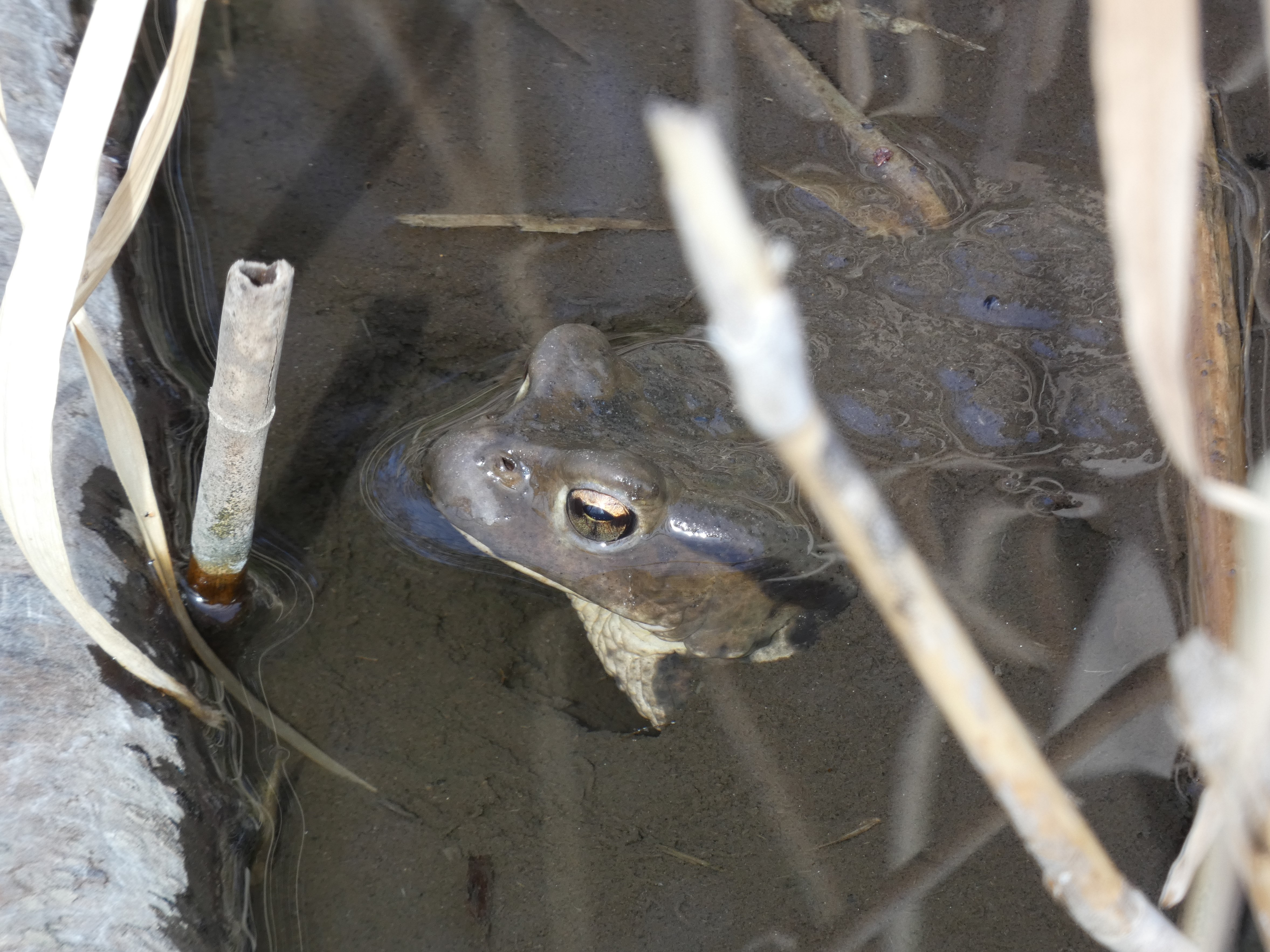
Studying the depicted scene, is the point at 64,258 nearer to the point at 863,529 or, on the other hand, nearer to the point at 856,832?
the point at 863,529

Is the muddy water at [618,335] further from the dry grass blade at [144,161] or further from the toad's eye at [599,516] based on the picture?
the dry grass blade at [144,161]

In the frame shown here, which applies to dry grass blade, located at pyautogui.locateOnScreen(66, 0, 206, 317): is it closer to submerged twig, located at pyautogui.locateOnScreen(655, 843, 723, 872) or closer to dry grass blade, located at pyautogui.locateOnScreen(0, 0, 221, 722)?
dry grass blade, located at pyautogui.locateOnScreen(0, 0, 221, 722)

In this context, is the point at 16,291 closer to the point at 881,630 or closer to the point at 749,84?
the point at 881,630

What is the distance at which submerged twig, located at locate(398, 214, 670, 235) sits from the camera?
3182mm

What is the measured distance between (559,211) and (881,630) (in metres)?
1.71

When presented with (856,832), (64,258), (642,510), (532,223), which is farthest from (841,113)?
(64,258)

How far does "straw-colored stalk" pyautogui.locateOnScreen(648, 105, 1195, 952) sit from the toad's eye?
1487 millimetres

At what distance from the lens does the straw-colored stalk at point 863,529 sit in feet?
1.84

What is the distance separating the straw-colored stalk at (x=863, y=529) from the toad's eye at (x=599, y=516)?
4.88ft

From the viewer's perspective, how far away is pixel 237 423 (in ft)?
6.26

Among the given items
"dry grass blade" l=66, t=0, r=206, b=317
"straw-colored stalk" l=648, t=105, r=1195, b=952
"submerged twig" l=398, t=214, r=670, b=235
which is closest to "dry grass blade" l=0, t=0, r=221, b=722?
"dry grass blade" l=66, t=0, r=206, b=317

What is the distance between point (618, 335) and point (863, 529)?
2303 millimetres

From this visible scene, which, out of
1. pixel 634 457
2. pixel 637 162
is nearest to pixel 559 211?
pixel 637 162

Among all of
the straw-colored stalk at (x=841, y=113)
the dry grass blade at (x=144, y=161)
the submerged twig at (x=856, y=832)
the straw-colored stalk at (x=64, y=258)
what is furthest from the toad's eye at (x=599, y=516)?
the straw-colored stalk at (x=841, y=113)
